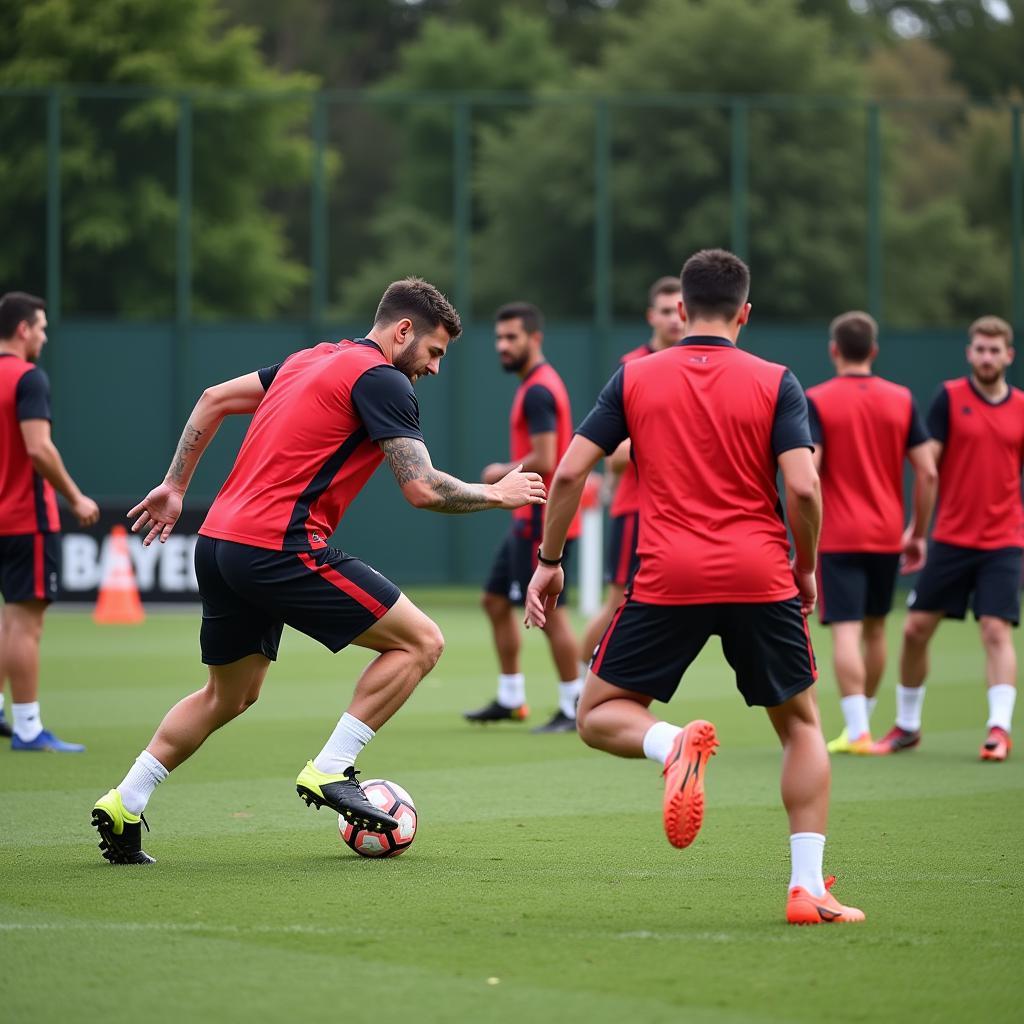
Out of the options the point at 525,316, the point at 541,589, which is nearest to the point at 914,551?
the point at 525,316

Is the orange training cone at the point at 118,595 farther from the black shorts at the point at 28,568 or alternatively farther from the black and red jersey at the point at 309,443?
the black and red jersey at the point at 309,443

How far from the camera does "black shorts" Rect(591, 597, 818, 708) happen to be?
5785 mm

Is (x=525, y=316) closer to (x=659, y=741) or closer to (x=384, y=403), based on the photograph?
(x=384, y=403)

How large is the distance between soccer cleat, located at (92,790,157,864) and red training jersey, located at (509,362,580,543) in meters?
4.57

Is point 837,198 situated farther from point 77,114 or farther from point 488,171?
point 77,114

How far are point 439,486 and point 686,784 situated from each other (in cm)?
165

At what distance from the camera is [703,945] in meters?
5.55

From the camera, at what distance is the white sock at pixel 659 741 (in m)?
5.72

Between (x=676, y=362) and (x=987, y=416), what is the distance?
509 cm

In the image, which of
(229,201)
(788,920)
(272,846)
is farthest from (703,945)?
(229,201)

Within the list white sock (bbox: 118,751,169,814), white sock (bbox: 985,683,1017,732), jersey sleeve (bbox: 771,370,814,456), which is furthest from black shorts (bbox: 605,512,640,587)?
jersey sleeve (bbox: 771,370,814,456)

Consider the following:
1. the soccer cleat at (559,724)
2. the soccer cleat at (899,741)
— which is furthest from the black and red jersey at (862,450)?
the soccer cleat at (559,724)

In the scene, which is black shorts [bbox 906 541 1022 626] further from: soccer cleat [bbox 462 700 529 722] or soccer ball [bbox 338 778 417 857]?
Result: soccer ball [bbox 338 778 417 857]

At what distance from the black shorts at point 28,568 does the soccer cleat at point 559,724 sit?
3.06m
